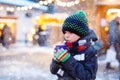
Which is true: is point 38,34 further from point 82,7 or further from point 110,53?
point 110,53

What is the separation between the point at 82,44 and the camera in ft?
11.1

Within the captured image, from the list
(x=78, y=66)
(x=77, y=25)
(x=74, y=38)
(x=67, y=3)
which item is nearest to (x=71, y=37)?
(x=74, y=38)

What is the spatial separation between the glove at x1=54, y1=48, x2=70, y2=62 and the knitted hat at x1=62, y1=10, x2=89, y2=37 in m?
0.21

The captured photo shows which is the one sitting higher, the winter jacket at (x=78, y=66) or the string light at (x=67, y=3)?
the winter jacket at (x=78, y=66)

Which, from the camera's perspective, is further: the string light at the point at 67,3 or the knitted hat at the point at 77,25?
the string light at the point at 67,3

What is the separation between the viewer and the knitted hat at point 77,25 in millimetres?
3383

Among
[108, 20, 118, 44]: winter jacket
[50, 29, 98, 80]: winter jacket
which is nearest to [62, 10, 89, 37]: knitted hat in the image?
[50, 29, 98, 80]: winter jacket

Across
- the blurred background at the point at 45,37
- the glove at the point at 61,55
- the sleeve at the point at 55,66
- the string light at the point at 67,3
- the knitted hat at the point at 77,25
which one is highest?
the knitted hat at the point at 77,25

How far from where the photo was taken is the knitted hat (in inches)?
133

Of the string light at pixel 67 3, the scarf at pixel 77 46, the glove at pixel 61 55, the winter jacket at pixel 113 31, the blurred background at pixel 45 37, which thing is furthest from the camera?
the string light at pixel 67 3

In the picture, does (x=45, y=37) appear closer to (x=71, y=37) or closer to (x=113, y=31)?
(x=113, y=31)

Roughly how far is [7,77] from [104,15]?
8152 mm

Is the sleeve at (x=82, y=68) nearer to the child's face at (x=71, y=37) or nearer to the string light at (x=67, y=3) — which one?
the child's face at (x=71, y=37)

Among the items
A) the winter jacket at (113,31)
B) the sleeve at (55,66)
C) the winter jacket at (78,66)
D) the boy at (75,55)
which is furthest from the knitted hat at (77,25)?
the winter jacket at (113,31)
